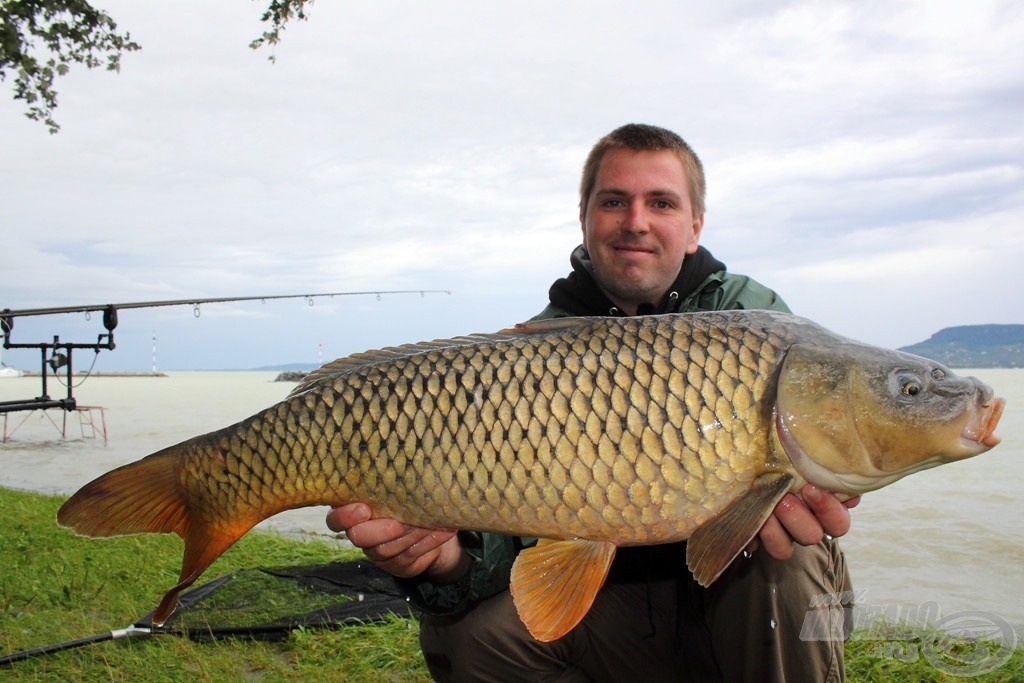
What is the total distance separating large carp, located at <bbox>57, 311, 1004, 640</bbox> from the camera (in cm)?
141

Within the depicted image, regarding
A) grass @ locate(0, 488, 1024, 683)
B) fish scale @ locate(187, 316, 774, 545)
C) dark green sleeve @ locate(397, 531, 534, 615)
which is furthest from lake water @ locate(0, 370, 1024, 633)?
fish scale @ locate(187, 316, 774, 545)

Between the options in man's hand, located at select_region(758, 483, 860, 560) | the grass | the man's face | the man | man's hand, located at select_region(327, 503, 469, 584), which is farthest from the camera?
the man's face

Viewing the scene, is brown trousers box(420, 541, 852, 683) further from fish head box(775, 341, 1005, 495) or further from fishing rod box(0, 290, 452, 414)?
fishing rod box(0, 290, 452, 414)

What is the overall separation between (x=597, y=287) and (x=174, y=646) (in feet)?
5.90

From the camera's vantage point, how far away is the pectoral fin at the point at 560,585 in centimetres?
153

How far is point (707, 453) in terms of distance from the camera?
1405mm

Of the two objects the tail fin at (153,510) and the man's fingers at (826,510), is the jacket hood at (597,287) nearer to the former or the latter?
the man's fingers at (826,510)

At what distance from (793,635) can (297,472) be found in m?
1.15

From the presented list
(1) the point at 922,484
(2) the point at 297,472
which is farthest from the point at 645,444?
(1) the point at 922,484

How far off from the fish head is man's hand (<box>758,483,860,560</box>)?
0.04m

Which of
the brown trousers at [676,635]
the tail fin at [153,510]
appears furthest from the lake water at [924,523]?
the tail fin at [153,510]

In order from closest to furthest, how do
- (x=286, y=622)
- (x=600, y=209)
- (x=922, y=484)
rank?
(x=600, y=209)
(x=286, y=622)
(x=922, y=484)

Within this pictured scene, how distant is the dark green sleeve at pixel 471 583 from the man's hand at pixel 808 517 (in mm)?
691

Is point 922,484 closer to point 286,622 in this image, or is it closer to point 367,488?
point 286,622
